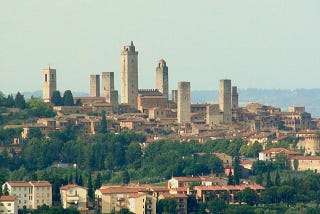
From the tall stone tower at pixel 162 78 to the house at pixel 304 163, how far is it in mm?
20117

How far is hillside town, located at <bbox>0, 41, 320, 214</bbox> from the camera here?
59531 millimetres

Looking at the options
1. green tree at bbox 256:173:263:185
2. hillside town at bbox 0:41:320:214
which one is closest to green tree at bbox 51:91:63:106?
hillside town at bbox 0:41:320:214

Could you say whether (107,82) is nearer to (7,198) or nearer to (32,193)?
(32,193)

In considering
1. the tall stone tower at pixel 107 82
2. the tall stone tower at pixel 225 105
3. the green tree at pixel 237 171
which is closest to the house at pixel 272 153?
the green tree at pixel 237 171

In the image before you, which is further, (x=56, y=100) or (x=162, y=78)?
(x=162, y=78)

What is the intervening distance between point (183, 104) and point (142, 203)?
2722 cm

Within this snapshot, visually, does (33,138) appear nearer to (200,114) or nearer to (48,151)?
(48,151)

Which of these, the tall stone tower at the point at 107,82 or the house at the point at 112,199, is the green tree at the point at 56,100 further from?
the house at the point at 112,199

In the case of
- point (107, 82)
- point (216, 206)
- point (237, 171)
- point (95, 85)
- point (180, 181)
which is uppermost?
point (107, 82)

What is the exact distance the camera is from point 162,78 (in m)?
91.9

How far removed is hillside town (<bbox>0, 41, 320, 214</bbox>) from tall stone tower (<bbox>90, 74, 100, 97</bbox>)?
55mm

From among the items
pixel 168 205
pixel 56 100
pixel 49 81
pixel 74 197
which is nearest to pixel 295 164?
pixel 168 205

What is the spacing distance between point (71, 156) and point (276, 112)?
22161mm

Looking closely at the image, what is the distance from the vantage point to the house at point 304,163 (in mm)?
71875
